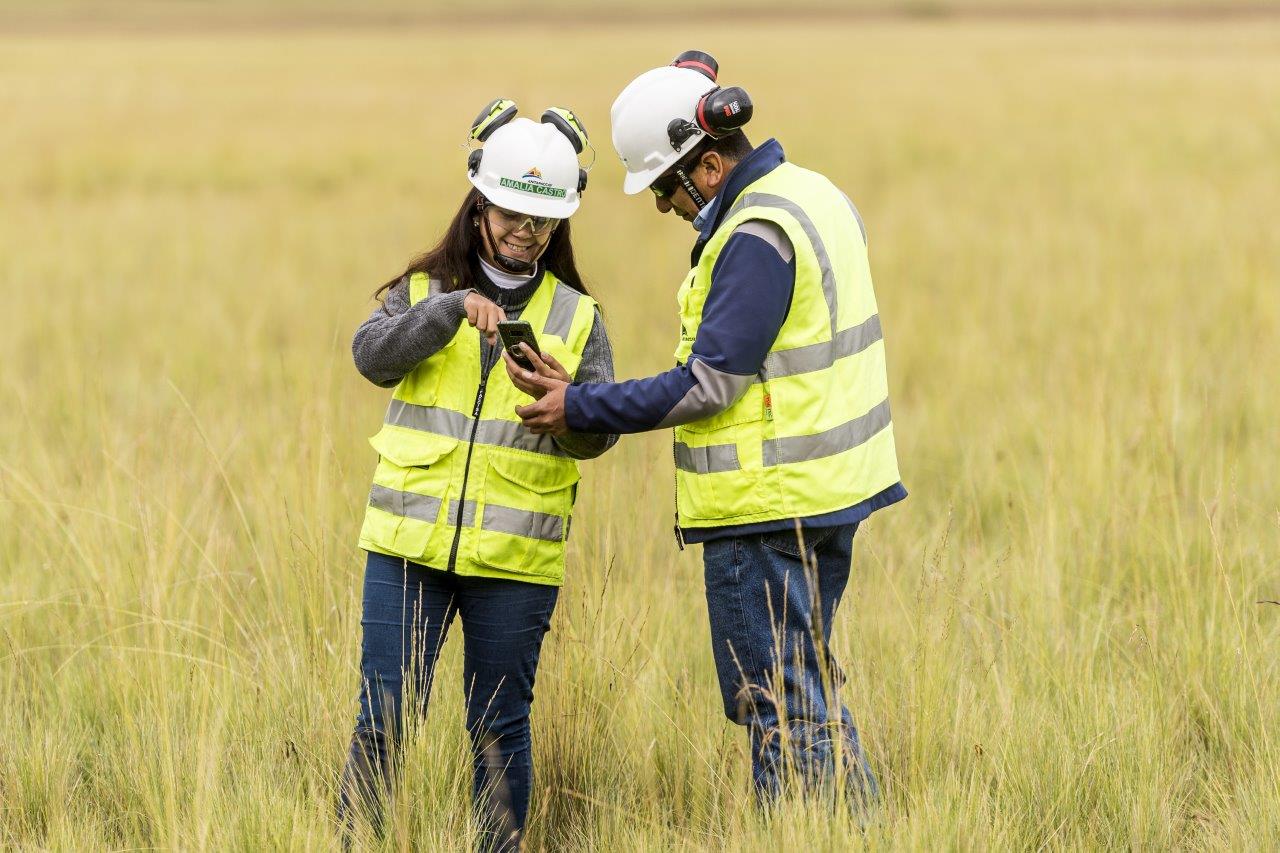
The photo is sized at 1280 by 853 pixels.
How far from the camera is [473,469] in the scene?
3158 mm

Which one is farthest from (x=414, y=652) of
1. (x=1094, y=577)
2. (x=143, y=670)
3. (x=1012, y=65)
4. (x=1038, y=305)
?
→ (x=1012, y=65)

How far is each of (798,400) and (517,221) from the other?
2.71 ft

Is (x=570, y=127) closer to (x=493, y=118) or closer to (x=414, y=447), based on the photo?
(x=493, y=118)

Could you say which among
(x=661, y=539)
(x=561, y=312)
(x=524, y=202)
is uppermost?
(x=524, y=202)

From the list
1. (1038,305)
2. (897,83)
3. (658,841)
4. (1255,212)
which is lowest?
(658,841)

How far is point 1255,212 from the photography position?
11.3 metres

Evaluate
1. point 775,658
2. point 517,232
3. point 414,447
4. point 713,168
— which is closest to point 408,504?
point 414,447

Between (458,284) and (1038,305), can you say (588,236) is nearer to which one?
(1038,305)

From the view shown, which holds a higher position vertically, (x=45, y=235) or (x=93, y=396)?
(x=45, y=235)

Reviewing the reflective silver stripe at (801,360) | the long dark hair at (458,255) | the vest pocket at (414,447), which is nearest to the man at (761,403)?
the reflective silver stripe at (801,360)

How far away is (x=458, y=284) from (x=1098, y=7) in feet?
235

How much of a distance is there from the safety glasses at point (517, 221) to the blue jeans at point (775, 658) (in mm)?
871

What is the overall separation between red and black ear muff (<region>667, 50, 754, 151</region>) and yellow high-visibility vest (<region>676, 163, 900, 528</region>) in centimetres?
15

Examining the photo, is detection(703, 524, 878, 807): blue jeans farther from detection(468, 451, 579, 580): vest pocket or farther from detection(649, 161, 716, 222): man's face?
detection(649, 161, 716, 222): man's face
